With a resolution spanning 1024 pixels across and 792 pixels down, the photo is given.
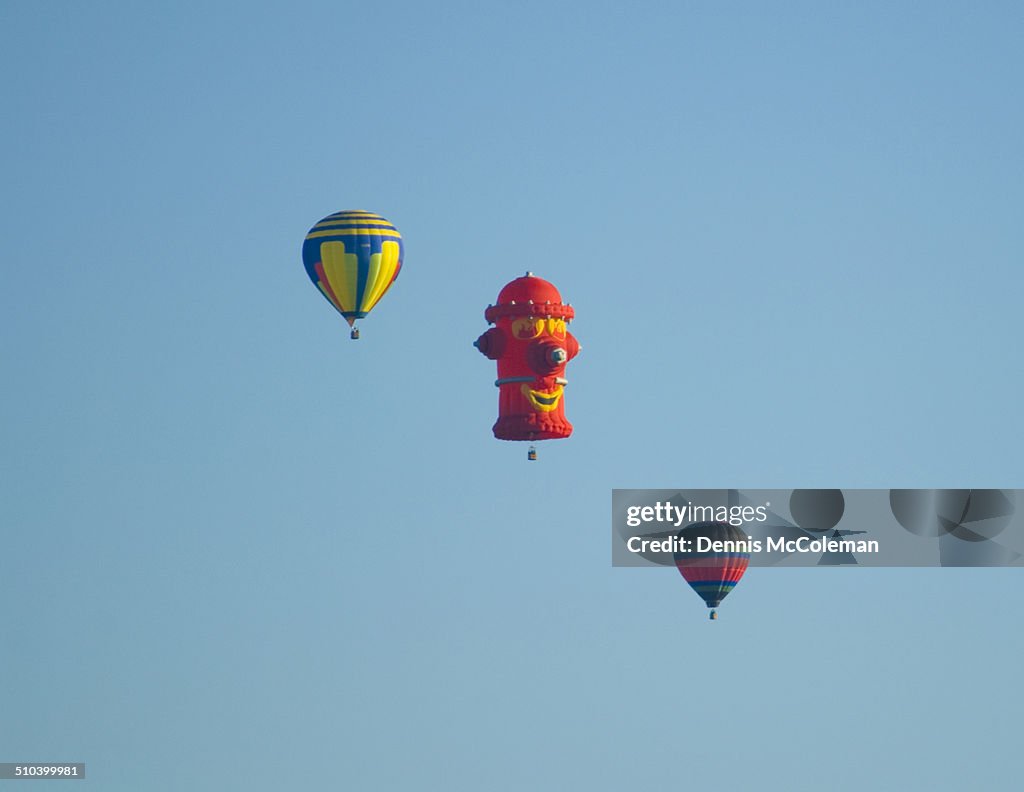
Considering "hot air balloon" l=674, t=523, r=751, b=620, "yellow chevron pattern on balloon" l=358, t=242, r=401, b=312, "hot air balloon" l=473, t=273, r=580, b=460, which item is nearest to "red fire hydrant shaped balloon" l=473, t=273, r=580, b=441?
"hot air balloon" l=473, t=273, r=580, b=460

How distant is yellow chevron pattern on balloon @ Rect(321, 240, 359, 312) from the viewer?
9244 centimetres

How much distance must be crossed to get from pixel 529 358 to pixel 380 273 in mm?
9307

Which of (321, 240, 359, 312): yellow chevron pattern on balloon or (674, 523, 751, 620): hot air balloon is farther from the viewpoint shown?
(674, 523, 751, 620): hot air balloon

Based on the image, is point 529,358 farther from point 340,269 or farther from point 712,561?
point 712,561

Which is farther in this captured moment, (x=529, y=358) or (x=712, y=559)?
(x=712, y=559)

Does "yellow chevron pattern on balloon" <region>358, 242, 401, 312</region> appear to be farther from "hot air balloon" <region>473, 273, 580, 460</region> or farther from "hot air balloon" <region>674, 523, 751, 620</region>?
"hot air balloon" <region>674, 523, 751, 620</region>

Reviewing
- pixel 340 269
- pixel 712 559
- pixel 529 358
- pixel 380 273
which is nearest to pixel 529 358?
pixel 529 358

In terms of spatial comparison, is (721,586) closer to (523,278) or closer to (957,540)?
(957,540)

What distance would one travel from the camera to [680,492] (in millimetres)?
97812

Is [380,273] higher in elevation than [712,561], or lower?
higher

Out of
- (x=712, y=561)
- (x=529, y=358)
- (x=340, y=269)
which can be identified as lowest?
(x=712, y=561)

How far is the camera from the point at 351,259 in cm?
9250

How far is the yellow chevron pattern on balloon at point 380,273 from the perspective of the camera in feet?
305

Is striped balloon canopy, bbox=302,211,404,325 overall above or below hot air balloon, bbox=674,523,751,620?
above
